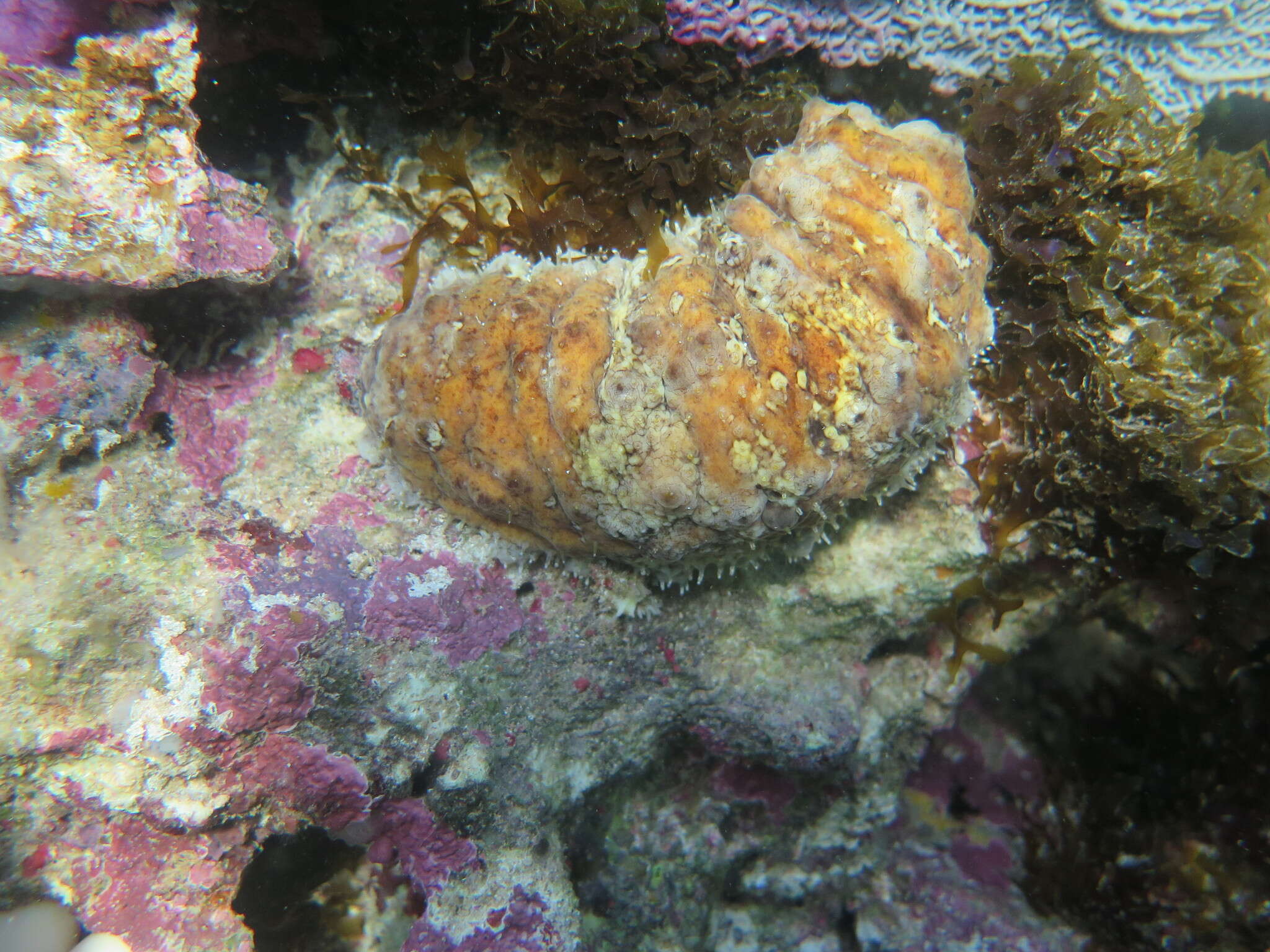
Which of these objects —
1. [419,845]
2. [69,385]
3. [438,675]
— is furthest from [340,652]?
[69,385]

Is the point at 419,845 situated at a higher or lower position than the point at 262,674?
lower

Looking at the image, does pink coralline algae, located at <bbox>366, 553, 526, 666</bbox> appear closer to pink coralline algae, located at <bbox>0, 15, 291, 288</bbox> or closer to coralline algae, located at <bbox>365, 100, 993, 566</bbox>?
coralline algae, located at <bbox>365, 100, 993, 566</bbox>

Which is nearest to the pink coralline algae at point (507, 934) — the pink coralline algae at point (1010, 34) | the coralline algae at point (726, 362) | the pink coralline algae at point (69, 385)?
the coralline algae at point (726, 362)

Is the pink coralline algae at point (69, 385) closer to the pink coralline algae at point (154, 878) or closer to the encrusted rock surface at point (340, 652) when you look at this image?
the encrusted rock surface at point (340, 652)

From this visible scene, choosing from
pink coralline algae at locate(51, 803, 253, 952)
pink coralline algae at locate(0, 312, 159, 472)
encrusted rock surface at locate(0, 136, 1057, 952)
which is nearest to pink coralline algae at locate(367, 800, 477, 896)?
encrusted rock surface at locate(0, 136, 1057, 952)

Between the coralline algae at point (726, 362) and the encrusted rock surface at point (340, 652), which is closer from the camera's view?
the coralline algae at point (726, 362)

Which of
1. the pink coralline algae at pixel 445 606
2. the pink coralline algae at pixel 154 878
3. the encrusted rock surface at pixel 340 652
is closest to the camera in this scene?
the encrusted rock surface at pixel 340 652

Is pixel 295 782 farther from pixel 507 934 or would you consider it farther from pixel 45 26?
pixel 45 26
